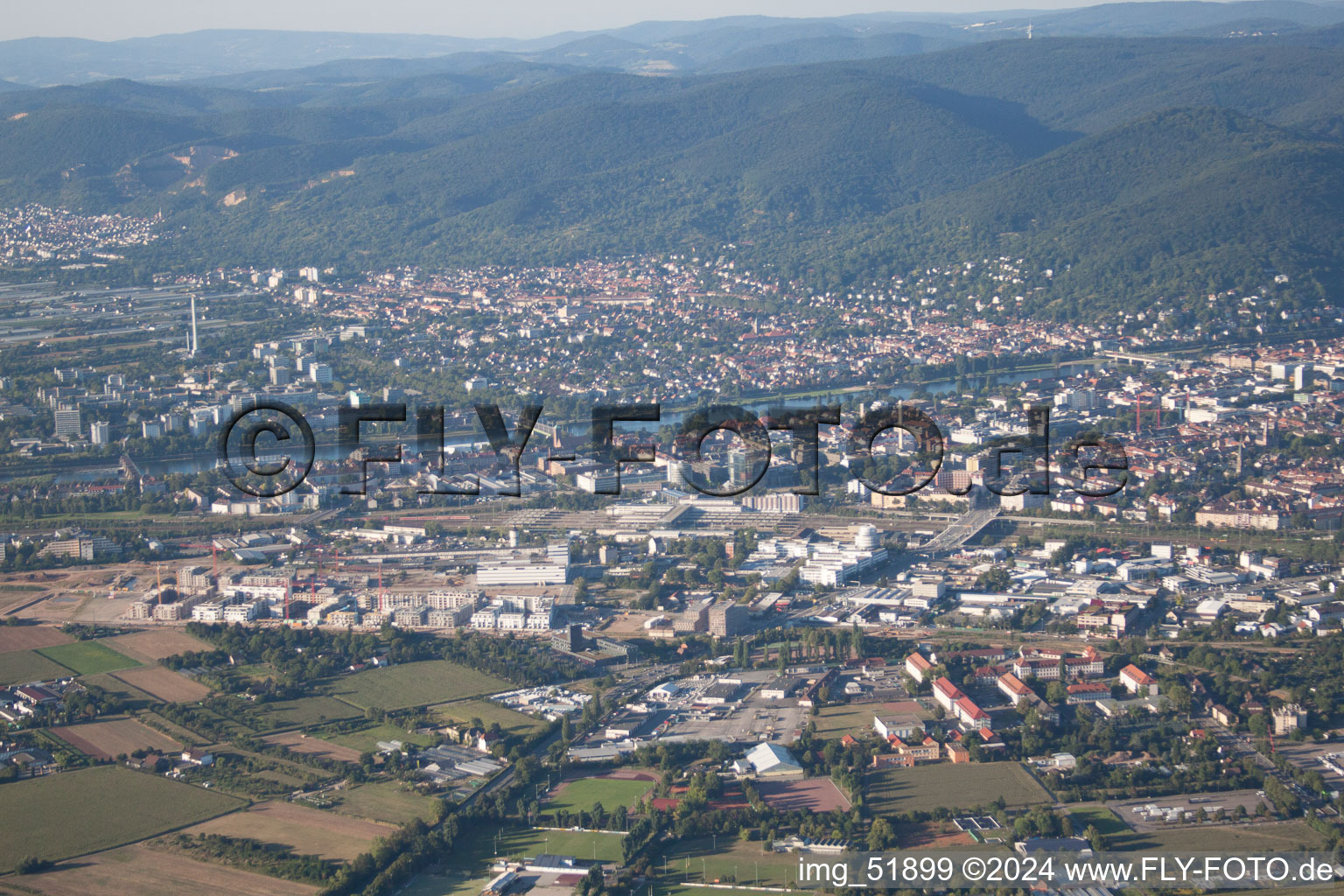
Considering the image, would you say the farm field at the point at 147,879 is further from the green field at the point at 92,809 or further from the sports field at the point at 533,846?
the sports field at the point at 533,846

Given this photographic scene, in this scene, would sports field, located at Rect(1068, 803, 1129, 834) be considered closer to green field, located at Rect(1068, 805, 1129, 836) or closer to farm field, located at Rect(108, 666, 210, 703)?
green field, located at Rect(1068, 805, 1129, 836)

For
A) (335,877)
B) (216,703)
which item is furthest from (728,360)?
(335,877)

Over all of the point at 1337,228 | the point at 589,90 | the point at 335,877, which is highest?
the point at 589,90

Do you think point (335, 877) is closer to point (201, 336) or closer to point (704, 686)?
point (704, 686)

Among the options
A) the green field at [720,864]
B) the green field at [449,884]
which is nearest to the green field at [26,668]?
the green field at [449,884]

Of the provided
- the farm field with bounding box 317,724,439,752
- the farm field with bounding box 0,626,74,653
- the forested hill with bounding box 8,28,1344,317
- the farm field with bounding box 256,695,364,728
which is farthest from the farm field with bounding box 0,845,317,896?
the forested hill with bounding box 8,28,1344,317

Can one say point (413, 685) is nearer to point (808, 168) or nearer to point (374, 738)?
point (374, 738)
